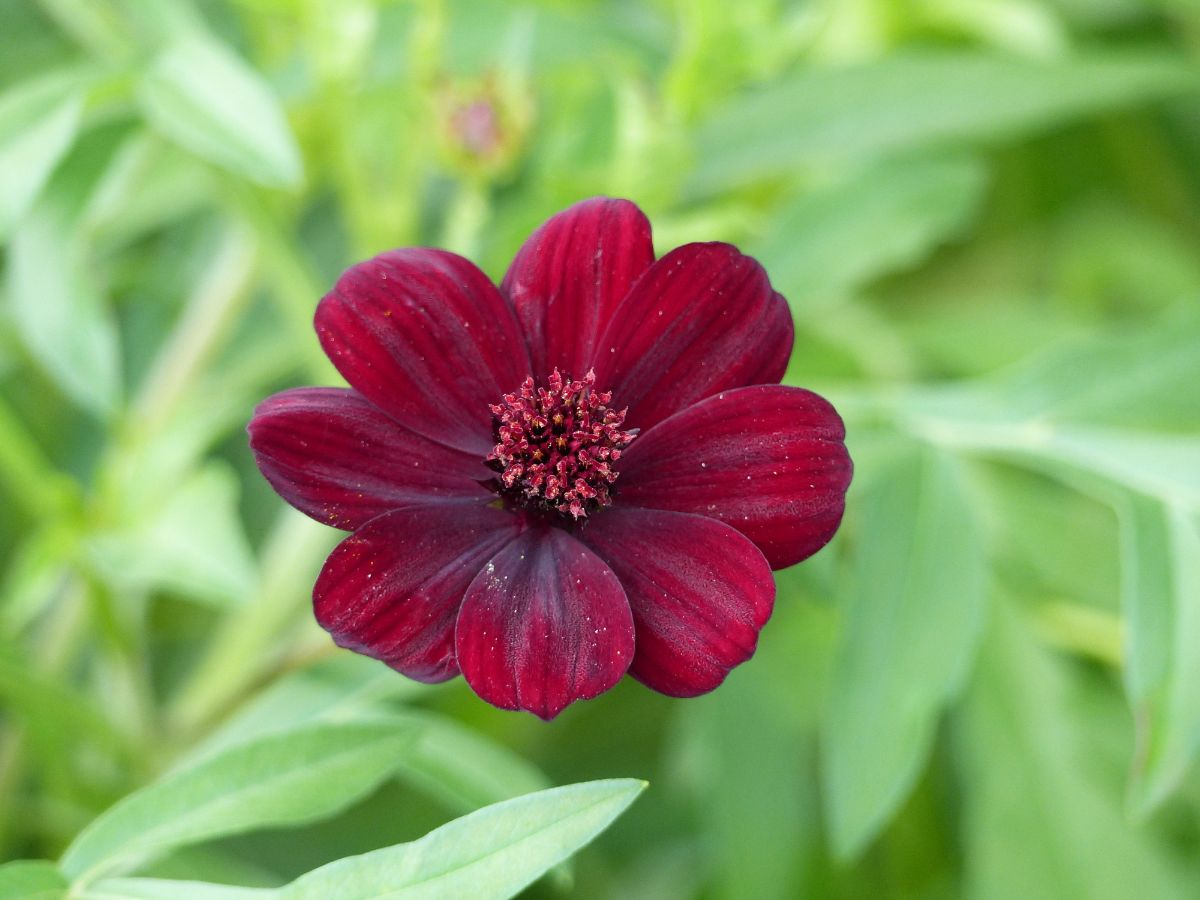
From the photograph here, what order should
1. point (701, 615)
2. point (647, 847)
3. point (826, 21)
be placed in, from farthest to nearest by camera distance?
point (647, 847)
point (826, 21)
point (701, 615)

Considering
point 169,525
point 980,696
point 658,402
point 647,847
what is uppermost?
point 658,402

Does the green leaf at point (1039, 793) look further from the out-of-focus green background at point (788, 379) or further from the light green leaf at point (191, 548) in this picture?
the light green leaf at point (191, 548)

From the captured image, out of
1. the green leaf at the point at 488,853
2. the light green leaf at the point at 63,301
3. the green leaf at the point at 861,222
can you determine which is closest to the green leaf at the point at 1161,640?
the green leaf at the point at 861,222

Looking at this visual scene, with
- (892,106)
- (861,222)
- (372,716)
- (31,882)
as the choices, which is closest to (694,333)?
(372,716)

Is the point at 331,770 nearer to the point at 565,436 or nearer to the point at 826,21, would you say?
the point at 565,436

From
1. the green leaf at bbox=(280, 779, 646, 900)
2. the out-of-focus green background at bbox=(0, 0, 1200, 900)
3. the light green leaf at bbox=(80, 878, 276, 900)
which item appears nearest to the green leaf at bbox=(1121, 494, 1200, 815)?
the out-of-focus green background at bbox=(0, 0, 1200, 900)

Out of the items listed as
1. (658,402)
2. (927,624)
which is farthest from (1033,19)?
(658,402)
